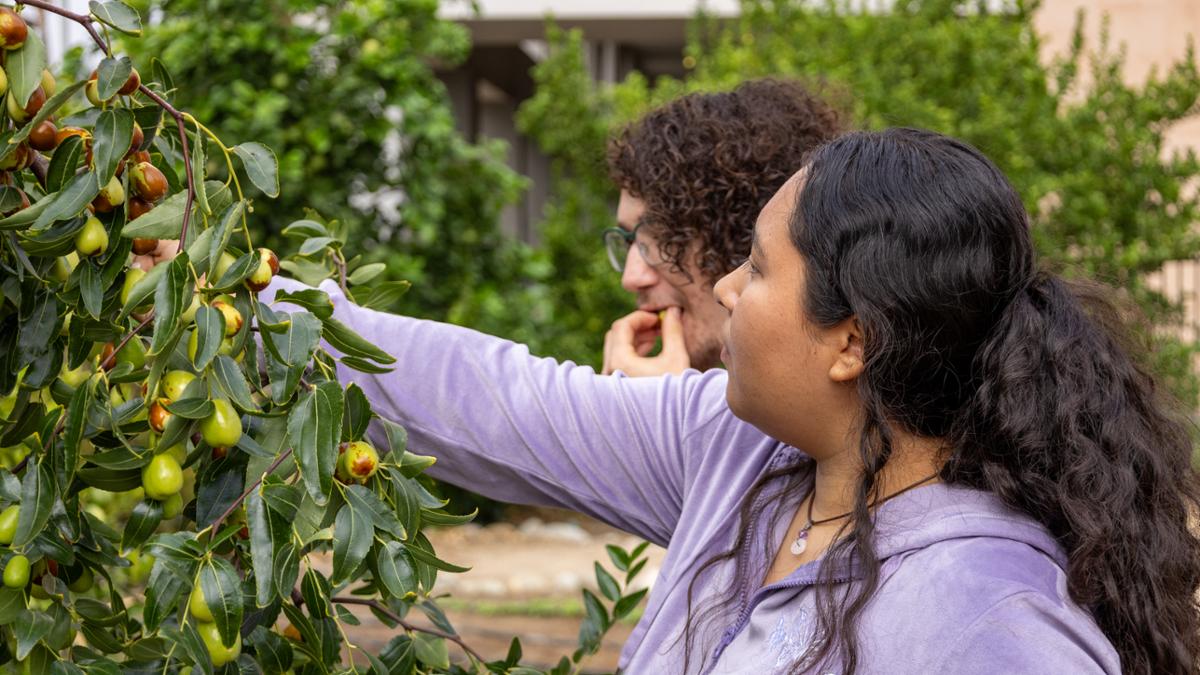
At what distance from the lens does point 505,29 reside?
1173cm

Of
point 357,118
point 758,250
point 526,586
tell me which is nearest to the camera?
point 758,250

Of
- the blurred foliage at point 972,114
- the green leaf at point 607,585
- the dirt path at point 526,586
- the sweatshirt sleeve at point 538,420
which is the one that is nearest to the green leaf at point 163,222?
the sweatshirt sleeve at point 538,420

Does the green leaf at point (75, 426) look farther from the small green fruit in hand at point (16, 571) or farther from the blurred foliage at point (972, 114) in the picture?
the blurred foliage at point (972, 114)

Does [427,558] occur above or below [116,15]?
below

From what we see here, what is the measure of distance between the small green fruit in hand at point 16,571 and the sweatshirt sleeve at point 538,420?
1.72 ft

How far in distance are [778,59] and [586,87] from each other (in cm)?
110

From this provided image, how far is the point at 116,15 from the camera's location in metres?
1.16

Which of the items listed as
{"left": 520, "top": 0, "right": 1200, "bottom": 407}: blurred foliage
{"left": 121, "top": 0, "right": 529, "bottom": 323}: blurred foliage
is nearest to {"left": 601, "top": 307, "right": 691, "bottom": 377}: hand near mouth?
{"left": 121, "top": 0, "right": 529, "bottom": 323}: blurred foliage

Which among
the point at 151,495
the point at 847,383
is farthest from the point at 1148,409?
the point at 151,495

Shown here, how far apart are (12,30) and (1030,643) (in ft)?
3.41

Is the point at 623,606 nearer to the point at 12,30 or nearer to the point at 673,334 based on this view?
the point at 673,334

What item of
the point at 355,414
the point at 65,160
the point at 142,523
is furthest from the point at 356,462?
the point at 65,160

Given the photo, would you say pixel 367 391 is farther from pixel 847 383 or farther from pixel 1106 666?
pixel 1106 666

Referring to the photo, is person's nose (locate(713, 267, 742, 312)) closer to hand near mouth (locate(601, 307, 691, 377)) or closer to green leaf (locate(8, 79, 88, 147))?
hand near mouth (locate(601, 307, 691, 377))
